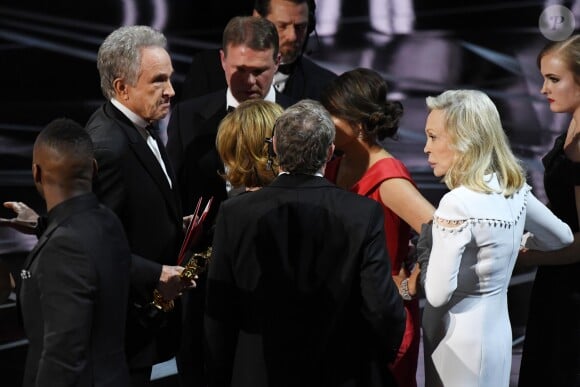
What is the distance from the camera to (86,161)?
2703 mm

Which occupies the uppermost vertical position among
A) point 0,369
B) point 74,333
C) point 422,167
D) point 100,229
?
point 100,229

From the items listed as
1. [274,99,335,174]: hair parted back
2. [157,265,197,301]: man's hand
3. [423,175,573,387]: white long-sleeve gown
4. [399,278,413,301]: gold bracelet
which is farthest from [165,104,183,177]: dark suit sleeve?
[423,175,573,387]: white long-sleeve gown

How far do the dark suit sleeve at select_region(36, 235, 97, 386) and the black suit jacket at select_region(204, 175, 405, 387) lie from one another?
1.60ft

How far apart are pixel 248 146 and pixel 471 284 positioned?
2.74ft

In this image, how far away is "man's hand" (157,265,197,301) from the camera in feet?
10.8

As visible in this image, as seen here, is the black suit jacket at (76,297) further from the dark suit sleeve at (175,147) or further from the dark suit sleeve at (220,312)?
the dark suit sleeve at (175,147)

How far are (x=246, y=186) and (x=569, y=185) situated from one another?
127 cm

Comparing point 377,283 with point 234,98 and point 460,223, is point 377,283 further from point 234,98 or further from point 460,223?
point 234,98

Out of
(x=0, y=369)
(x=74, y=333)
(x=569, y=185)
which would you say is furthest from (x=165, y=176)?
(x=0, y=369)

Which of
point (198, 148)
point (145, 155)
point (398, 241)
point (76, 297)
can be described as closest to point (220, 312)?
point (76, 297)

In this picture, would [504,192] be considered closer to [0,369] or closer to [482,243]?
[482,243]

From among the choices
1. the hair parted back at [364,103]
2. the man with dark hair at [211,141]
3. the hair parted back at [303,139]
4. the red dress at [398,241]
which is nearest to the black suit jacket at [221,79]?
the man with dark hair at [211,141]

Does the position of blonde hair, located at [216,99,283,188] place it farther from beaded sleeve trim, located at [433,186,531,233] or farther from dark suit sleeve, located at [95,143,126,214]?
beaded sleeve trim, located at [433,186,531,233]

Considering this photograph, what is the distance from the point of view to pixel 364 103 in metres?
3.59
